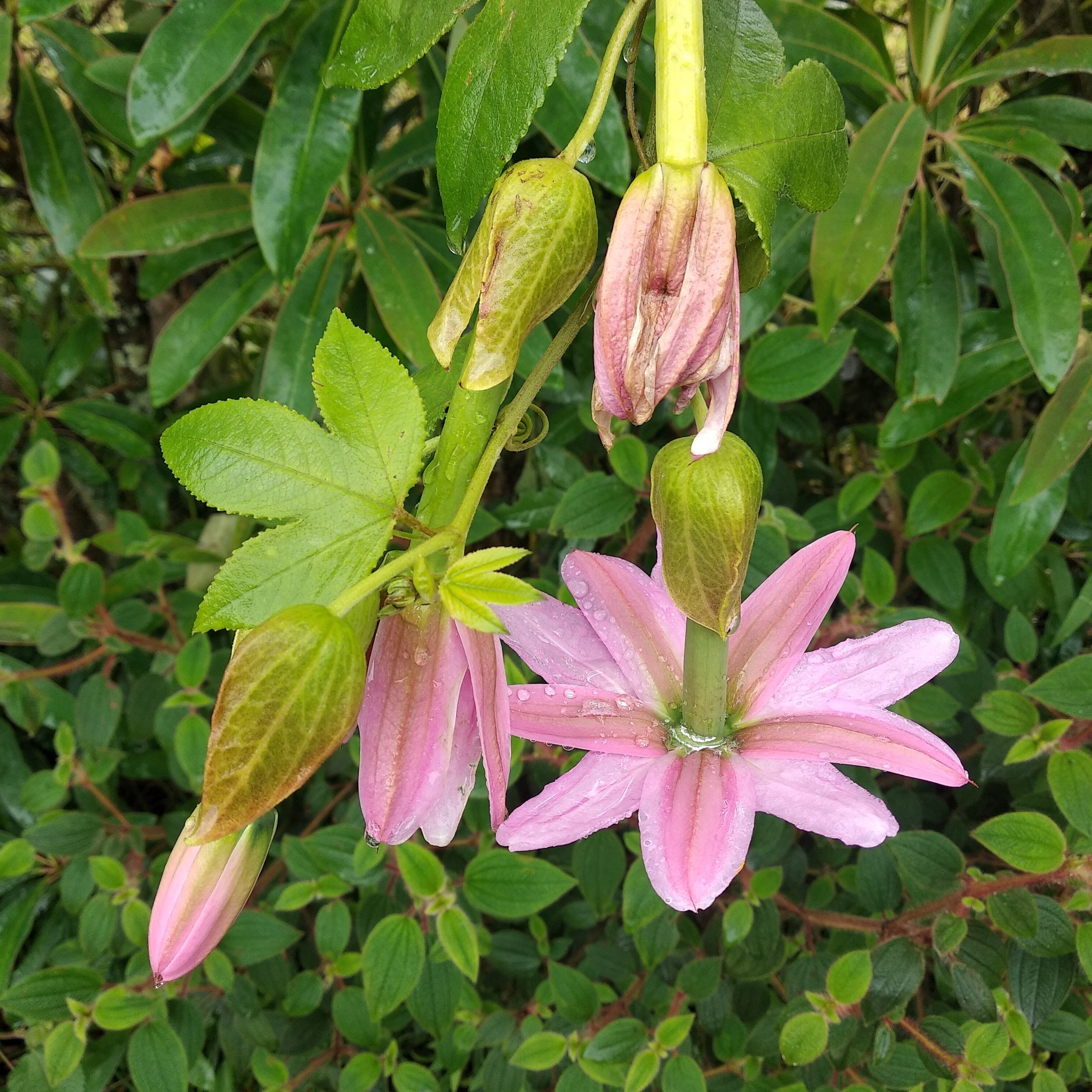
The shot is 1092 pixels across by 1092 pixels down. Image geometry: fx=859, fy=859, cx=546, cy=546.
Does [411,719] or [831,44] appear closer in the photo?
[411,719]

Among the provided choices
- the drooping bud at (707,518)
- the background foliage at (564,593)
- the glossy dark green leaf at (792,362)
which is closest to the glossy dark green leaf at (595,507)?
the background foliage at (564,593)

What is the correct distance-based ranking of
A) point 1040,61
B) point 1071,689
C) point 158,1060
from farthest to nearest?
point 1040,61
point 158,1060
point 1071,689

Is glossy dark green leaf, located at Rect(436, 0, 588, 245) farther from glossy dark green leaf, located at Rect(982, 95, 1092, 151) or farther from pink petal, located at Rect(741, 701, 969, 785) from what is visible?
glossy dark green leaf, located at Rect(982, 95, 1092, 151)

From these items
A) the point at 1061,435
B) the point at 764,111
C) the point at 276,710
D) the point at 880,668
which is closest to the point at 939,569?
the point at 1061,435

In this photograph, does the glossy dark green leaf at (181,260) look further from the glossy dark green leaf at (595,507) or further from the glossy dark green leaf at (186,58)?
the glossy dark green leaf at (595,507)

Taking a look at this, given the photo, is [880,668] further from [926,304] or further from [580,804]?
[926,304]

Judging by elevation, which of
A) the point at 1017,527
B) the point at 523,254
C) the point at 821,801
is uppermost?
the point at 523,254
